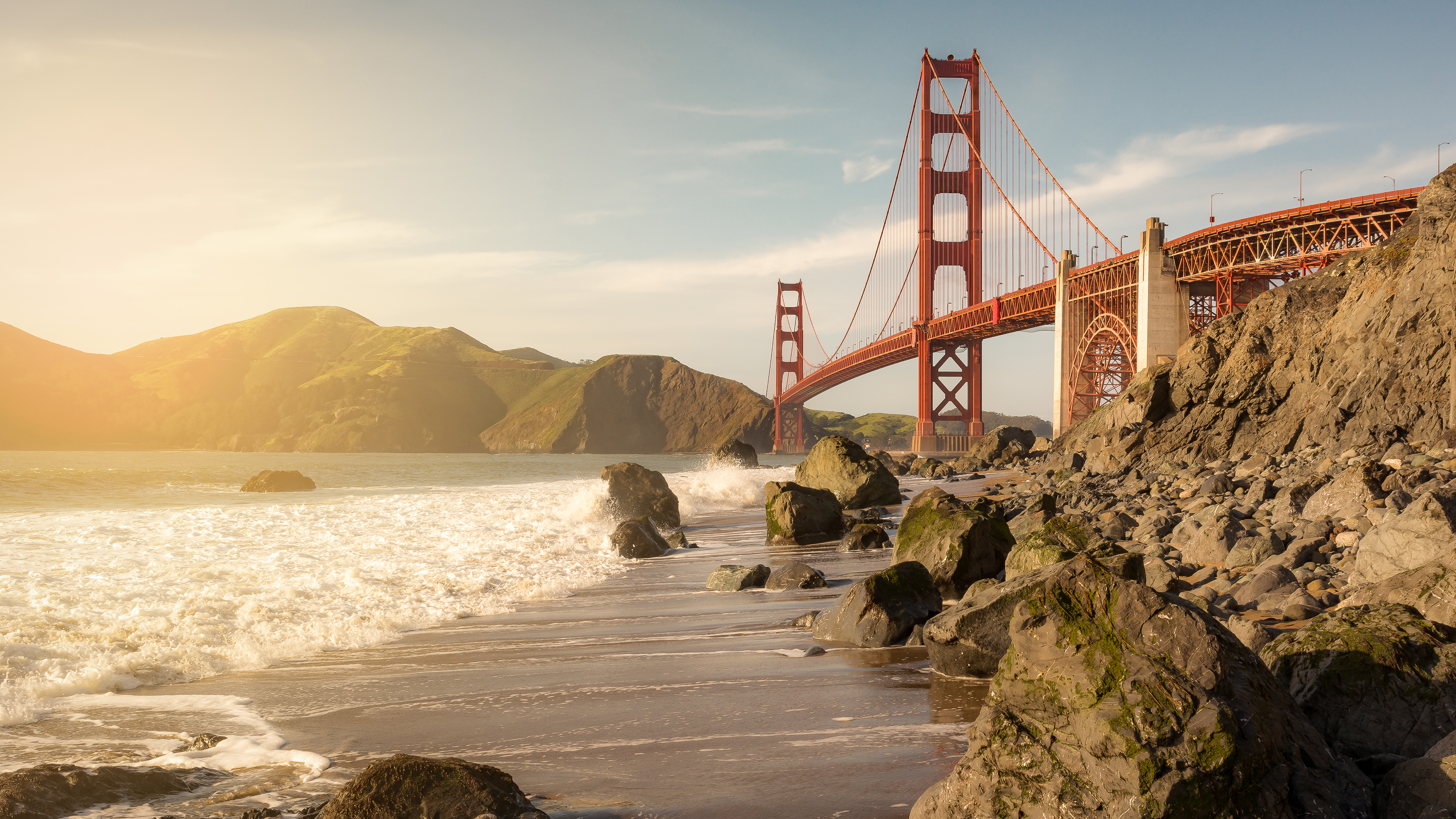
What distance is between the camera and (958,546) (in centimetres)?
703

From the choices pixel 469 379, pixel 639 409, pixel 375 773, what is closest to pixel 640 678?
pixel 375 773

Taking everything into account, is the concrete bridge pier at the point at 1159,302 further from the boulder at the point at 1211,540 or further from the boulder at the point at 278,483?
the boulder at the point at 278,483

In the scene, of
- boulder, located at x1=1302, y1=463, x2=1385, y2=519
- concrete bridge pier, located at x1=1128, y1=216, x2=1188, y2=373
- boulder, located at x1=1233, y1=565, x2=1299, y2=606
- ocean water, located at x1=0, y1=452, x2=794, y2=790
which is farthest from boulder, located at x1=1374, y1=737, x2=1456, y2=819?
concrete bridge pier, located at x1=1128, y1=216, x2=1188, y2=373

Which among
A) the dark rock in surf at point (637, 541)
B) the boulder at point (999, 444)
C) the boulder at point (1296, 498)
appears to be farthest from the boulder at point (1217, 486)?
the boulder at point (999, 444)

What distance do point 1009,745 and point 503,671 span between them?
334cm

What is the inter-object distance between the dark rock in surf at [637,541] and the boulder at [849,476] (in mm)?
5895

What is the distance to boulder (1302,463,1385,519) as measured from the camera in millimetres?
7453

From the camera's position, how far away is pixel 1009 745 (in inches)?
97.5

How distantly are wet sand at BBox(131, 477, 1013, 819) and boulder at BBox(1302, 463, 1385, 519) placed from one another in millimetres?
5113

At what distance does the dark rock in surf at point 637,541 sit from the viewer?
36.3 ft

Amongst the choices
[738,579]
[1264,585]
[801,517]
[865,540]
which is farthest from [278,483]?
[1264,585]

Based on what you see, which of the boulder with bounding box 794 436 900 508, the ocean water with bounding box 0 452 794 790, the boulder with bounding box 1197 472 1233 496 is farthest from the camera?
the boulder with bounding box 794 436 900 508

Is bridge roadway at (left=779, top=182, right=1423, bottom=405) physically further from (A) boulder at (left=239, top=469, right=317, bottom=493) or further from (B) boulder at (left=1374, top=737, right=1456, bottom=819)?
(A) boulder at (left=239, top=469, right=317, bottom=493)

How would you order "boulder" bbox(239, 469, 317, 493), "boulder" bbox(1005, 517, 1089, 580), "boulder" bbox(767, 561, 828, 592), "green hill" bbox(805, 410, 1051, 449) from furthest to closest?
"green hill" bbox(805, 410, 1051, 449)
"boulder" bbox(239, 469, 317, 493)
"boulder" bbox(767, 561, 828, 592)
"boulder" bbox(1005, 517, 1089, 580)
